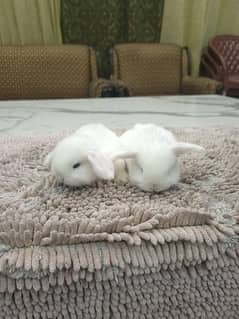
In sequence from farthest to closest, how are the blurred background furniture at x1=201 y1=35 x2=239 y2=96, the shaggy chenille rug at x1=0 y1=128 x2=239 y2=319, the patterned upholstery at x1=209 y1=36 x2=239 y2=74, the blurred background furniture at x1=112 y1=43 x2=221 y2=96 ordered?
the patterned upholstery at x1=209 y1=36 x2=239 y2=74, the blurred background furniture at x1=201 y1=35 x2=239 y2=96, the blurred background furniture at x1=112 y1=43 x2=221 y2=96, the shaggy chenille rug at x1=0 y1=128 x2=239 y2=319

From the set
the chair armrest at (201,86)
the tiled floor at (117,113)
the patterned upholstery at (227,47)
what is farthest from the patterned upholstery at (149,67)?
the tiled floor at (117,113)

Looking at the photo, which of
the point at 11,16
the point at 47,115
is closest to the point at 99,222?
the point at 47,115

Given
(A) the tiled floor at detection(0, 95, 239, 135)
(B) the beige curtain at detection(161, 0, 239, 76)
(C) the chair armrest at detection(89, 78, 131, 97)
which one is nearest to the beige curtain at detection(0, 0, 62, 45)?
(C) the chair armrest at detection(89, 78, 131, 97)

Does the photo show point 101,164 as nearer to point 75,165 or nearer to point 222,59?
point 75,165

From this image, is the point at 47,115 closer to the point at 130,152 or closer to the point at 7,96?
the point at 130,152

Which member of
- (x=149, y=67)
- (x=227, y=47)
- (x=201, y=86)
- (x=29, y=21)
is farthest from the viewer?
(x=227, y=47)

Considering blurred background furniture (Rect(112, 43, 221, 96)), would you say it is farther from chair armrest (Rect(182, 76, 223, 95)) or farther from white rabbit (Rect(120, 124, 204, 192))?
white rabbit (Rect(120, 124, 204, 192))

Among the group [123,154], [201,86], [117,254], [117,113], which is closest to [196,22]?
[201,86]
